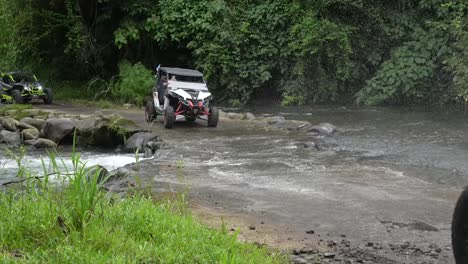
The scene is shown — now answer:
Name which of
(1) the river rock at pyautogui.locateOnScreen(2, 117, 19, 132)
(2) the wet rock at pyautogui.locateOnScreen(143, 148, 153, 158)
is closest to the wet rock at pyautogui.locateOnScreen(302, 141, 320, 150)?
(2) the wet rock at pyautogui.locateOnScreen(143, 148, 153, 158)

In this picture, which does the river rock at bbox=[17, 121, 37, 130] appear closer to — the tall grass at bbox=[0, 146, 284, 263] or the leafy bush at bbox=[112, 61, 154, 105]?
the leafy bush at bbox=[112, 61, 154, 105]

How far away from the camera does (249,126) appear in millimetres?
15195

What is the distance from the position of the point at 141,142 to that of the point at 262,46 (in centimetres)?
853

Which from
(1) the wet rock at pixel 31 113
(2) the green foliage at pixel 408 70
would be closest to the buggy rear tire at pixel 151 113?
(1) the wet rock at pixel 31 113

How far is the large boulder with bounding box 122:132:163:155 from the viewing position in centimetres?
1203

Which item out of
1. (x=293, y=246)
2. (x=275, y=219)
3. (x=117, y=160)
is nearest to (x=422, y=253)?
(x=293, y=246)

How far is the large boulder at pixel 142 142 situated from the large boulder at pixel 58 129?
4.93 ft

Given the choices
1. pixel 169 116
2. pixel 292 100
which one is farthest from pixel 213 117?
pixel 292 100

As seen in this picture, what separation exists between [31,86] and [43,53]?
565 centimetres

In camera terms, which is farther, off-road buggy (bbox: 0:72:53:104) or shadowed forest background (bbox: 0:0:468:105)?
off-road buggy (bbox: 0:72:53:104)

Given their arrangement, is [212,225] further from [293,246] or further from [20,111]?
[20,111]

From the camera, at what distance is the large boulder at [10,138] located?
13333 mm

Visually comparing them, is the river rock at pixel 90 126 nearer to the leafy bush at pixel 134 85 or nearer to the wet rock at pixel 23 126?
the wet rock at pixel 23 126

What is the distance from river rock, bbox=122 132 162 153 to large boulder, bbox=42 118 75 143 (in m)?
1.50
